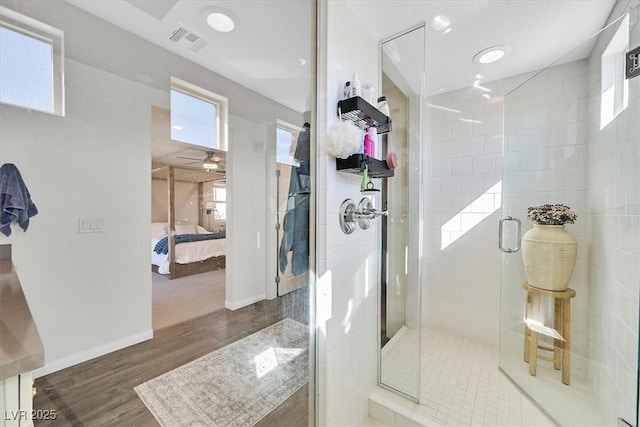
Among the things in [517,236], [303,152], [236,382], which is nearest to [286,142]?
[303,152]

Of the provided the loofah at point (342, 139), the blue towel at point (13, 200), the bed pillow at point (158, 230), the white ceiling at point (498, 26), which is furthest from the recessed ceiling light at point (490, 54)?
the blue towel at point (13, 200)

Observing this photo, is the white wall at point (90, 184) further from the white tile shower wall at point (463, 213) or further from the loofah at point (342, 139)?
the white tile shower wall at point (463, 213)

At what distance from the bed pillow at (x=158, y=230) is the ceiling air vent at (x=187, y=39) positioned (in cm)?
70

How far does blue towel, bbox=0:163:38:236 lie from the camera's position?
0.68 meters

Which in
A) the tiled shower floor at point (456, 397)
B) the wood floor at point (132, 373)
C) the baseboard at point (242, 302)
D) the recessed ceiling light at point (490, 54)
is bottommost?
the tiled shower floor at point (456, 397)

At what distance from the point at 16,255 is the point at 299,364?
1.17m

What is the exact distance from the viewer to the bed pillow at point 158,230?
942 mm

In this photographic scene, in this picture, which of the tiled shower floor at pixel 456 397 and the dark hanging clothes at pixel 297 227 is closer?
the dark hanging clothes at pixel 297 227

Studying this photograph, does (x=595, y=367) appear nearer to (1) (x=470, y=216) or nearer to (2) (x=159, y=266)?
(1) (x=470, y=216)

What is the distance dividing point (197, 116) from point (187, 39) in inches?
12.0

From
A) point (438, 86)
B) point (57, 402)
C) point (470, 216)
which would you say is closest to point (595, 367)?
point (470, 216)

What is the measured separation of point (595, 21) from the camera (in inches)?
55.5

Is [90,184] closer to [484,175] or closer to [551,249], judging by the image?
[551,249]

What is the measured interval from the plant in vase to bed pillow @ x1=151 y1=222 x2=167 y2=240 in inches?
86.6
